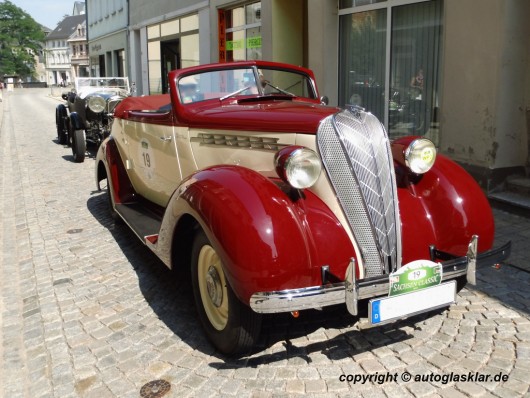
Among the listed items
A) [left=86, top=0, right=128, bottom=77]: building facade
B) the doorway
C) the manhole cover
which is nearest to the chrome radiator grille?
the manhole cover

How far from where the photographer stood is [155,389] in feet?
8.41

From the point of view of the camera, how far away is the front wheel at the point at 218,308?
8.61 ft

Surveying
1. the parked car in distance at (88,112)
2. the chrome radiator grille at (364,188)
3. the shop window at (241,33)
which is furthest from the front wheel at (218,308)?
the shop window at (241,33)

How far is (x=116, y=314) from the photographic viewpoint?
3434 mm

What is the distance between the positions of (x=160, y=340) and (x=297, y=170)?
4.45 ft

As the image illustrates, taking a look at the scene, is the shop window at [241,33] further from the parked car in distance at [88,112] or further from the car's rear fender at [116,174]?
the car's rear fender at [116,174]

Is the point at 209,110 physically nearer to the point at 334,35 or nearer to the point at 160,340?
the point at 160,340

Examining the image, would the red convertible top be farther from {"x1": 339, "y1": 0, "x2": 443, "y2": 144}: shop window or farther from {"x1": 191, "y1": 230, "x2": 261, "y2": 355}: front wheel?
{"x1": 339, "y1": 0, "x2": 443, "y2": 144}: shop window

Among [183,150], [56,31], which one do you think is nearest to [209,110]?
[183,150]

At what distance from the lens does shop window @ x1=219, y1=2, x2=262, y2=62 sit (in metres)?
11.3

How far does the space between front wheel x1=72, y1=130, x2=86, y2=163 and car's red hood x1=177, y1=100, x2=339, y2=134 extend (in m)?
6.43

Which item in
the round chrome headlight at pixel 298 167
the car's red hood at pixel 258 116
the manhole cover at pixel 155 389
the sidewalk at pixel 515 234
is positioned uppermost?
the car's red hood at pixel 258 116

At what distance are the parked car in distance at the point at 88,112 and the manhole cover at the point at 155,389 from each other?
6869mm

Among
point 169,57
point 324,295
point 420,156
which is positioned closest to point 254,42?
point 169,57
